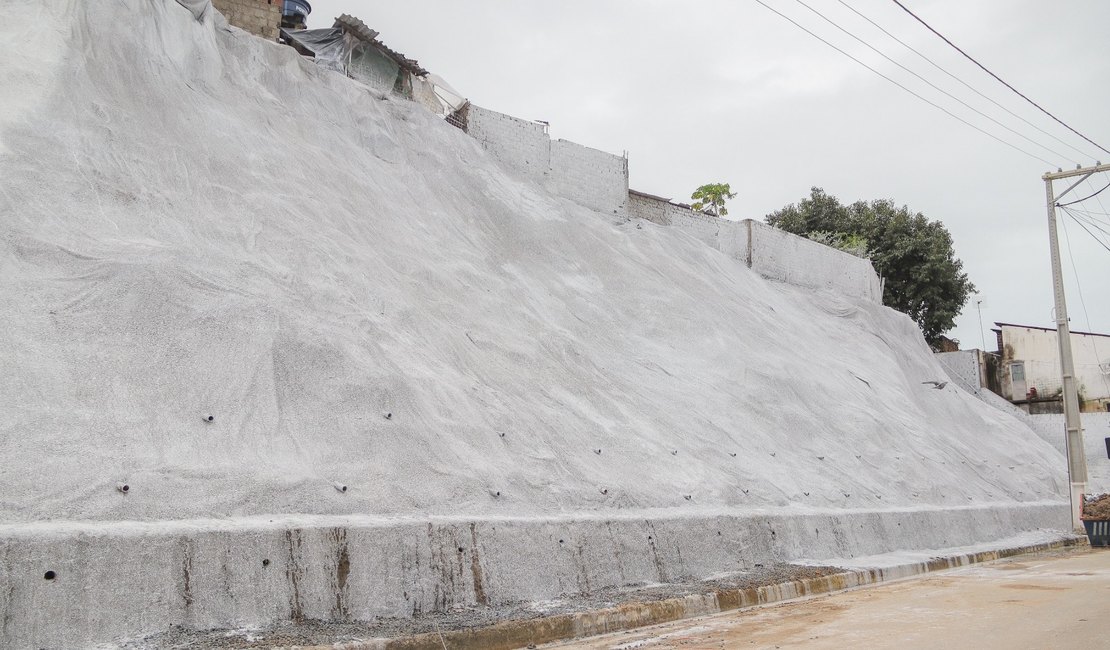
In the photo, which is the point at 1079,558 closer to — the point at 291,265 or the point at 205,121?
the point at 291,265

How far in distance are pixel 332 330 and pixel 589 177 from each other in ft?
34.9

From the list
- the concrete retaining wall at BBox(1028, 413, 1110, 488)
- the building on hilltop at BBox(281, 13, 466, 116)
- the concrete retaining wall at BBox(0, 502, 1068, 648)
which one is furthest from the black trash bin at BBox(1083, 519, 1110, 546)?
the building on hilltop at BBox(281, 13, 466, 116)

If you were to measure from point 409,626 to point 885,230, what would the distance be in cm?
3129

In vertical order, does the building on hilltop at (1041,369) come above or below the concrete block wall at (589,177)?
below

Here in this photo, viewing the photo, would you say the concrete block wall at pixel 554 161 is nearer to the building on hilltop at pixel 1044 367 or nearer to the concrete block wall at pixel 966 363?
the concrete block wall at pixel 966 363

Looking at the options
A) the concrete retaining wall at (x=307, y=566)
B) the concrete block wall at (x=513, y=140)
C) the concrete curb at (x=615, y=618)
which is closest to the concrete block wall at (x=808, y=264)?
the concrete block wall at (x=513, y=140)

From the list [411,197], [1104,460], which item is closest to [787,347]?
[411,197]

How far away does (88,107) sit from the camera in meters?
9.39

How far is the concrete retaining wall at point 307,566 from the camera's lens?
4.72 metres

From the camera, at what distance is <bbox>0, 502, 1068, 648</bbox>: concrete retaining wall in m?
4.72

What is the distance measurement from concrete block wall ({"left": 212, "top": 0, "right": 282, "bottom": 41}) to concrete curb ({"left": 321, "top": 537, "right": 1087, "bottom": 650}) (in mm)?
11700

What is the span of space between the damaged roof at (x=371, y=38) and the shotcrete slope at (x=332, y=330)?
2477 mm

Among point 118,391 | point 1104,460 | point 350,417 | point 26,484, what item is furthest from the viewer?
point 1104,460

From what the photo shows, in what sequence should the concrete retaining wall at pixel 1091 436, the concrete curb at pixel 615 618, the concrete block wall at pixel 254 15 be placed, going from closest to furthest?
1. the concrete curb at pixel 615 618
2. the concrete block wall at pixel 254 15
3. the concrete retaining wall at pixel 1091 436
